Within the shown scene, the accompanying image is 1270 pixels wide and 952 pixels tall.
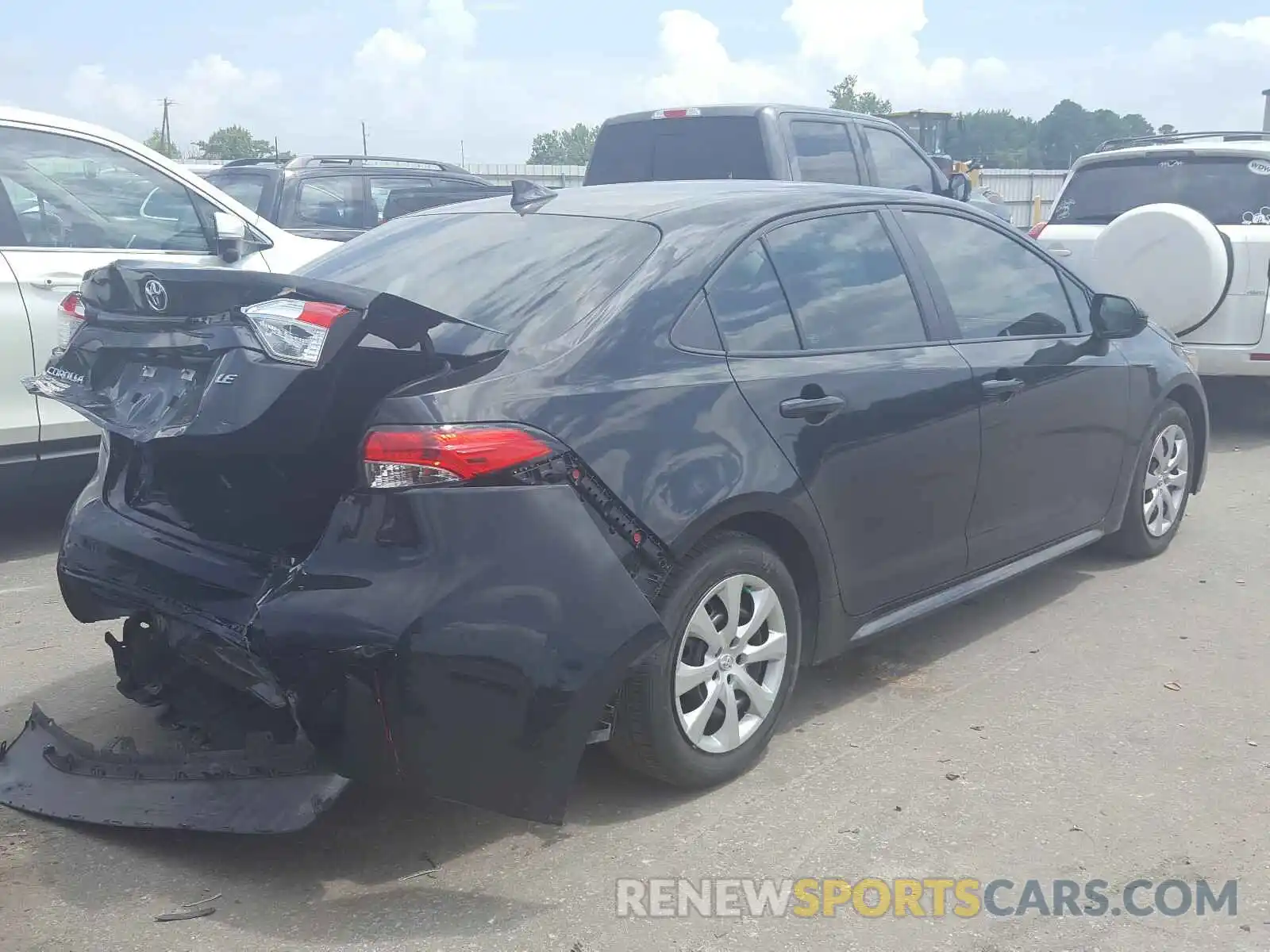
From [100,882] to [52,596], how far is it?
2547 millimetres

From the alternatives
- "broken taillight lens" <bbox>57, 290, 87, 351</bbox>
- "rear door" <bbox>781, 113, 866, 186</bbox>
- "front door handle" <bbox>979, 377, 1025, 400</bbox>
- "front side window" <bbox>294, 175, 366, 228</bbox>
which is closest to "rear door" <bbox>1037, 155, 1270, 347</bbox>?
"rear door" <bbox>781, 113, 866, 186</bbox>

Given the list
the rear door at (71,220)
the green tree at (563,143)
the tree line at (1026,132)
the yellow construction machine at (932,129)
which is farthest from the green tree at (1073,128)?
the rear door at (71,220)

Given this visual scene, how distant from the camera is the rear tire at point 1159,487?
18.6 feet

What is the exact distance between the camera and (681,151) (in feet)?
A: 31.5

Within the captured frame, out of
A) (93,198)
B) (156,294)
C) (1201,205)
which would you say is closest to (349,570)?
(156,294)

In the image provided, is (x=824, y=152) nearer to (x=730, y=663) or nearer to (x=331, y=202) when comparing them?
(x=331, y=202)

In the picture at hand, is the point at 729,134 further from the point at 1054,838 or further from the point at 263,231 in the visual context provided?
the point at 1054,838

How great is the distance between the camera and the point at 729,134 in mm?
9250

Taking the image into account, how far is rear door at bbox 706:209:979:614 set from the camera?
12.3 ft

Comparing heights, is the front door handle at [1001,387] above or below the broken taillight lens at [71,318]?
below

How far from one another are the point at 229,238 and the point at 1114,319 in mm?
4082

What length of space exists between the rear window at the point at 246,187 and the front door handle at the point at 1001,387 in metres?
6.92

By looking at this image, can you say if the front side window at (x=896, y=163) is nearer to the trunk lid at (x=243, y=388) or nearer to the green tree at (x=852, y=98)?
the trunk lid at (x=243, y=388)

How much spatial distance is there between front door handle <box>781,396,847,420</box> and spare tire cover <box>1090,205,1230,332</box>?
469 centimetres
